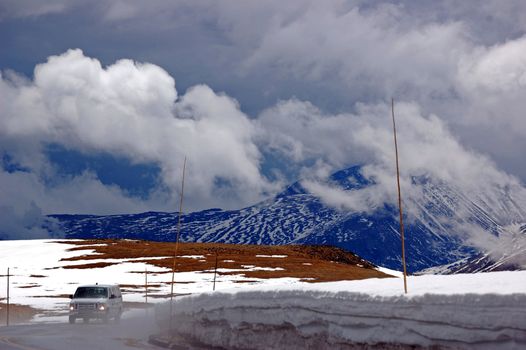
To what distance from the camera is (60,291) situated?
253ft

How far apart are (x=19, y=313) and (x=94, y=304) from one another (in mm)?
17343

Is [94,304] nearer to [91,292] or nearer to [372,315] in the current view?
[91,292]

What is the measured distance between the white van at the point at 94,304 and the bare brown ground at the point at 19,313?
11.3 m

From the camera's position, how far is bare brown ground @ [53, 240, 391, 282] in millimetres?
91438

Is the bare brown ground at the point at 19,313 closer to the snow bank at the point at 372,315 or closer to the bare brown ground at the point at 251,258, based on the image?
the bare brown ground at the point at 251,258

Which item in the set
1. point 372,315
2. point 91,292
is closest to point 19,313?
point 91,292

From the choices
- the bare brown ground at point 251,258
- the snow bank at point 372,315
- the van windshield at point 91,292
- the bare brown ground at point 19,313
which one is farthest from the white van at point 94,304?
the bare brown ground at point 251,258

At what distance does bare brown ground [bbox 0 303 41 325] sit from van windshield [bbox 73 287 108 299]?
11.1m

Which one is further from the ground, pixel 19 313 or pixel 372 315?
pixel 372 315

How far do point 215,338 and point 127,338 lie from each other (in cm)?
821

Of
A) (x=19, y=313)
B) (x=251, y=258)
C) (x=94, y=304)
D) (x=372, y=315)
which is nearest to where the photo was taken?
(x=372, y=315)

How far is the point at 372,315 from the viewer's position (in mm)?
14188

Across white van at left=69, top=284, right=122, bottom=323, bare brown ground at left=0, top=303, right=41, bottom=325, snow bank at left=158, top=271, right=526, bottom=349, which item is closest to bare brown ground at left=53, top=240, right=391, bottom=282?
bare brown ground at left=0, top=303, right=41, bottom=325

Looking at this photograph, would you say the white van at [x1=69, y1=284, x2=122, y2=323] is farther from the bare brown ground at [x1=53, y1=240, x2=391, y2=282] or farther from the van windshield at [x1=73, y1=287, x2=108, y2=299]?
the bare brown ground at [x1=53, y1=240, x2=391, y2=282]
